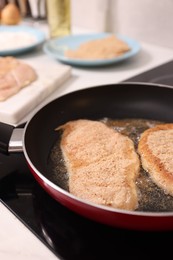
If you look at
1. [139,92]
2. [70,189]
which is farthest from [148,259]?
[139,92]

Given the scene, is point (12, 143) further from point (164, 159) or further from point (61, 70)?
point (61, 70)

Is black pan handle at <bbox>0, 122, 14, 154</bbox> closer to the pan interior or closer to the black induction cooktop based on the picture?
the black induction cooktop

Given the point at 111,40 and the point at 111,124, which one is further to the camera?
the point at 111,40

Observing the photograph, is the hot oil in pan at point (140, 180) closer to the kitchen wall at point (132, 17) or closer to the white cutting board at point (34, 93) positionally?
the white cutting board at point (34, 93)

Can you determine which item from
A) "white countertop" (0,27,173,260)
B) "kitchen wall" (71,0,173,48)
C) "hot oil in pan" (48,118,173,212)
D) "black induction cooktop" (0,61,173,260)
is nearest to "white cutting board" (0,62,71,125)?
"white countertop" (0,27,173,260)

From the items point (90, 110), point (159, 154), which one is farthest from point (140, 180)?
point (90, 110)

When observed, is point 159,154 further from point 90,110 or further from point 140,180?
point 90,110
